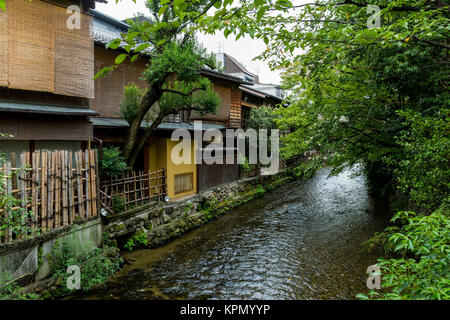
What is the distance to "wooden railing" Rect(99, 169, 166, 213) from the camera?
952 cm

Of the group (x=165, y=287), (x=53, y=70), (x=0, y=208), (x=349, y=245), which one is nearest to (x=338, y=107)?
(x=349, y=245)

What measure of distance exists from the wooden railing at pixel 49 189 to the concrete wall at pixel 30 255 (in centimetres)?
19

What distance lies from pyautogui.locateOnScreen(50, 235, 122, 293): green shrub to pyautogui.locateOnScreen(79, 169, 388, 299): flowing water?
342 millimetres

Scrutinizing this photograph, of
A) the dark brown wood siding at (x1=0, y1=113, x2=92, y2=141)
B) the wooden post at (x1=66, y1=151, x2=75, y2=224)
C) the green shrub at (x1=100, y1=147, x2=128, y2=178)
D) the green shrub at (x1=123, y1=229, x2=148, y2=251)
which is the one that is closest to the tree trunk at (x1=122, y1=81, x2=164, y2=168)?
the green shrub at (x1=100, y1=147, x2=128, y2=178)

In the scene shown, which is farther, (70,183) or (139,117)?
(139,117)

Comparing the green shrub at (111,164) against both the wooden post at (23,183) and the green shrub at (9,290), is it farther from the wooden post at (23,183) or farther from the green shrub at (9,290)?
the green shrub at (9,290)

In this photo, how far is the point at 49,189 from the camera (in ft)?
22.6

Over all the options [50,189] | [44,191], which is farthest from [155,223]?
[44,191]

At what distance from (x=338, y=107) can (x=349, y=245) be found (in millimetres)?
5418

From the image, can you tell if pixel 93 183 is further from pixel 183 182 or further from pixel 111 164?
pixel 183 182

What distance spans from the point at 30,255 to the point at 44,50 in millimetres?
5571

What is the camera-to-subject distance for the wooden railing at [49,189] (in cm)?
596

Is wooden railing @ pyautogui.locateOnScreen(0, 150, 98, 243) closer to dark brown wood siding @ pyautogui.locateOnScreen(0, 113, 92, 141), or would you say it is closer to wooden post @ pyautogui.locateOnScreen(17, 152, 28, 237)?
wooden post @ pyautogui.locateOnScreen(17, 152, 28, 237)

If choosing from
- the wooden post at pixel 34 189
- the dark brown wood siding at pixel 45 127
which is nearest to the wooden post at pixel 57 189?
the wooden post at pixel 34 189
